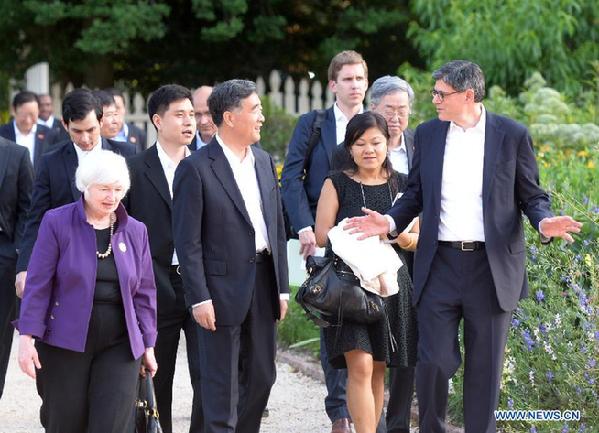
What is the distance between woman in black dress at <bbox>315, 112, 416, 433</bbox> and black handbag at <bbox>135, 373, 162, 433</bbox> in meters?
1.05

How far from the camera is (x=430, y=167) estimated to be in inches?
262

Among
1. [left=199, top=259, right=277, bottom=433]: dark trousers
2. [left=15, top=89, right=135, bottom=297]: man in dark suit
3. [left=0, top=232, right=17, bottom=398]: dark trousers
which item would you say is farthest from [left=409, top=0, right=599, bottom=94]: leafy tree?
[left=199, top=259, right=277, bottom=433]: dark trousers

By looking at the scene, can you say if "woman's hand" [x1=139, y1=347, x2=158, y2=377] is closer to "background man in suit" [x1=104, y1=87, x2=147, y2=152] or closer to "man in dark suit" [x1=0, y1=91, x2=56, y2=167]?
"background man in suit" [x1=104, y1=87, x2=147, y2=152]

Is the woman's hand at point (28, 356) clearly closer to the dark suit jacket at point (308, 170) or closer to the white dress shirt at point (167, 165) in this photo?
the white dress shirt at point (167, 165)

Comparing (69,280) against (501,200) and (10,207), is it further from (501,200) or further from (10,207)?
(10,207)

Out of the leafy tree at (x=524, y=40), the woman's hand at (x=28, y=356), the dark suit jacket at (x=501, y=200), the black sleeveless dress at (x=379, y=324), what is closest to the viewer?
the woman's hand at (x=28, y=356)

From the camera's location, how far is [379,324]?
6.95 meters

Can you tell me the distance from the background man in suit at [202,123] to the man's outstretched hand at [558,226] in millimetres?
2987

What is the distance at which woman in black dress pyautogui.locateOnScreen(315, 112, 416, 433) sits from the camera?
693 cm

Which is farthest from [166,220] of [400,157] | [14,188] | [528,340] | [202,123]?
[528,340]

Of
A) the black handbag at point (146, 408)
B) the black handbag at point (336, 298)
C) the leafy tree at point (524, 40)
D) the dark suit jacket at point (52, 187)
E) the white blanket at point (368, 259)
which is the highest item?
the leafy tree at point (524, 40)

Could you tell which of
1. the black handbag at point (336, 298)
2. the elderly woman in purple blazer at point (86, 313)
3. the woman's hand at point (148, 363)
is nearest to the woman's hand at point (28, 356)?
the elderly woman in purple blazer at point (86, 313)

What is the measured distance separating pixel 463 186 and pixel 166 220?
66.9 inches

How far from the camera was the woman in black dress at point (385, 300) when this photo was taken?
22.7ft
